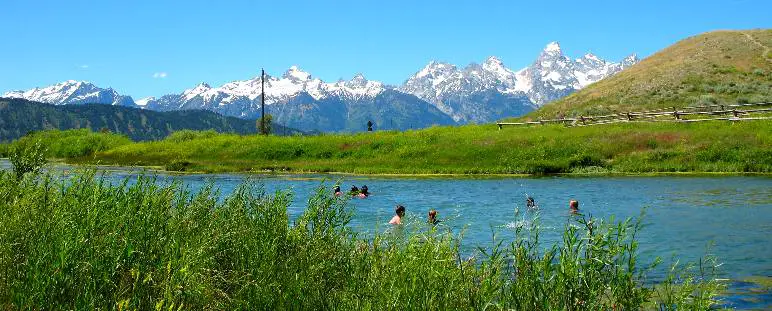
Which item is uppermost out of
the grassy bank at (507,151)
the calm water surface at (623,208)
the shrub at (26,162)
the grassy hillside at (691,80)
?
the grassy hillside at (691,80)

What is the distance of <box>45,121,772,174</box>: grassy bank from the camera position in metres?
58.9

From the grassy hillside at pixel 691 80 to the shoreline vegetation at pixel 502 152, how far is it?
4106 cm

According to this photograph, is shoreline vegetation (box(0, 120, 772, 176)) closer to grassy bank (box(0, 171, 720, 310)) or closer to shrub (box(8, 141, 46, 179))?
shrub (box(8, 141, 46, 179))

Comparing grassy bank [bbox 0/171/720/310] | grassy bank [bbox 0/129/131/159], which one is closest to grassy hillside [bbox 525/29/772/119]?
grassy bank [bbox 0/129/131/159]

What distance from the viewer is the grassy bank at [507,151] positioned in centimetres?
5894

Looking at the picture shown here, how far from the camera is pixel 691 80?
12294 cm

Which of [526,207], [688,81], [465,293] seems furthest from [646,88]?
[465,293]

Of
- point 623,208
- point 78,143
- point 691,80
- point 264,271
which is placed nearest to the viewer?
point 264,271

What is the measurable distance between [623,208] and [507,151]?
33.7 metres

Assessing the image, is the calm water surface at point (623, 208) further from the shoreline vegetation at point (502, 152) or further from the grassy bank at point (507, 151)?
the grassy bank at point (507, 151)

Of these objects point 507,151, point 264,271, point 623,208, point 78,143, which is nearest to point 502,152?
point 507,151

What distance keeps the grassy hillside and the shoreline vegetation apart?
4106 cm

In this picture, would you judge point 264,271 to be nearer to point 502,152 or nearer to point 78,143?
point 502,152

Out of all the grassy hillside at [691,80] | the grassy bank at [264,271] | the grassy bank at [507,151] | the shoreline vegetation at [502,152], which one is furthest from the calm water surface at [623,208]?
the grassy hillside at [691,80]
